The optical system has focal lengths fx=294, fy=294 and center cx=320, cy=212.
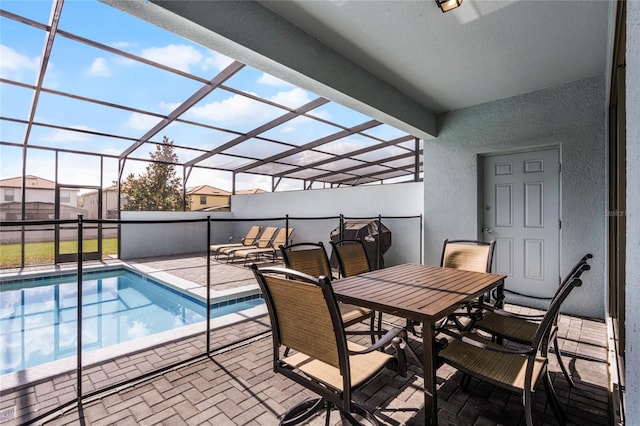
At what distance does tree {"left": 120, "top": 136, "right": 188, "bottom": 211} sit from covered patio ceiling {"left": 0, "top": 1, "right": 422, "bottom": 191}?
4.66 feet

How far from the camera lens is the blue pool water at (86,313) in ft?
11.7

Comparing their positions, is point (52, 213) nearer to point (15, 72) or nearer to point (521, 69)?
point (15, 72)

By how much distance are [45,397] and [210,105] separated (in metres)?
4.49

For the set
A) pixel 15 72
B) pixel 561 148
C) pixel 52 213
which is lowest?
pixel 52 213

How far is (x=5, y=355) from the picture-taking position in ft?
10.9

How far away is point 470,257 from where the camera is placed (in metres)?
2.98

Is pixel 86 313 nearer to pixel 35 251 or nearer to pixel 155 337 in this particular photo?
pixel 155 337

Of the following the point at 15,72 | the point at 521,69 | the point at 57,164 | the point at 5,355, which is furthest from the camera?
the point at 57,164

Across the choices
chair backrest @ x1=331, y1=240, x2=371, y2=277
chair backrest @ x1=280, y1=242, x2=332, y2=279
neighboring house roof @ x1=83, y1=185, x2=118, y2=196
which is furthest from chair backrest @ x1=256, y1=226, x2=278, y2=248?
chair backrest @ x1=280, y1=242, x2=332, y2=279

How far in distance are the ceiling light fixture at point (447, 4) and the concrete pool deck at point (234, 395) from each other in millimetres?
2993

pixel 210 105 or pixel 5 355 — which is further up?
pixel 210 105

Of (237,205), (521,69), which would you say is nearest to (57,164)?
(237,205)

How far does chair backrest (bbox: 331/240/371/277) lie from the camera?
9.31 ft

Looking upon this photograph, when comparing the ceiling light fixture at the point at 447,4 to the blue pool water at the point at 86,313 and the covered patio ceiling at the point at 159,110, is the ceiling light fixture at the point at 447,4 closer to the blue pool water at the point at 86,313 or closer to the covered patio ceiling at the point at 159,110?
the covered patio ceiling at the point at 159,110
